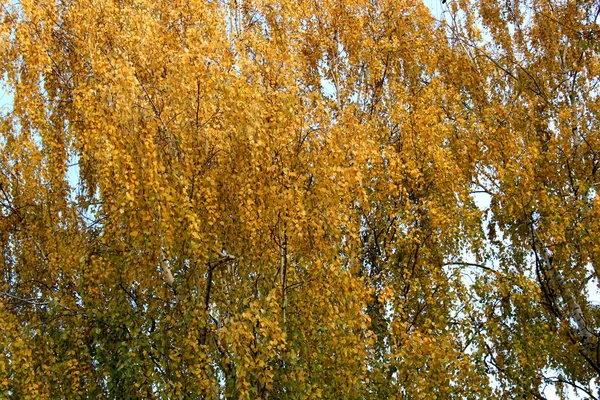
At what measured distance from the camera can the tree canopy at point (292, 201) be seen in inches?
307

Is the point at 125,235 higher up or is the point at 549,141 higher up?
the point at 549,141

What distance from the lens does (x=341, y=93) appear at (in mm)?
13492

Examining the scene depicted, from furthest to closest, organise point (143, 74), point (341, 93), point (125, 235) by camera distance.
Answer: point (341, 93)
point (143, 74)
point (125, 235)

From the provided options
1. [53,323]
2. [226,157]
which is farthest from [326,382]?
[53,323]

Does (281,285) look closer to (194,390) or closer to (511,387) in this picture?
(194,390)

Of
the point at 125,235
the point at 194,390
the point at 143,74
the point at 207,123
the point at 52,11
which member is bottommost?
the point at 194,390

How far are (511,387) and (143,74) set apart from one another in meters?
6.94

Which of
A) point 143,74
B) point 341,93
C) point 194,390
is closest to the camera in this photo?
point 194,390

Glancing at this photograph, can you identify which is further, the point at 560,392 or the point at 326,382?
the point at 560,392

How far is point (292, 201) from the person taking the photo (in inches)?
304

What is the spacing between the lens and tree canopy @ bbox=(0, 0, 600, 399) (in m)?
7.79

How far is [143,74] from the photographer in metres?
9.13

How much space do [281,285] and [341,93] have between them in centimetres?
643

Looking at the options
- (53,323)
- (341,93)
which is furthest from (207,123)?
(341,93)
